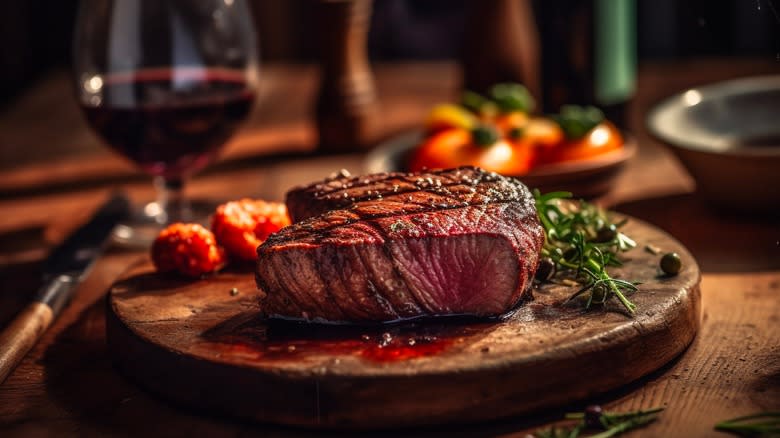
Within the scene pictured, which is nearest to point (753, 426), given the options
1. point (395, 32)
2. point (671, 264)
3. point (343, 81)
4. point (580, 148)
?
point (671, 264)

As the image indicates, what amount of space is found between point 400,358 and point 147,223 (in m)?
1.59

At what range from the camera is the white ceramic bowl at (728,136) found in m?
2.63

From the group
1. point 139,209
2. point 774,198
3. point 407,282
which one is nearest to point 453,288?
point 407,282

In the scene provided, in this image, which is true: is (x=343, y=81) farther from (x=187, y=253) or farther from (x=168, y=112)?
(x=187, y=253)

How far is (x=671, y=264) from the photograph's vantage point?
2.04 m

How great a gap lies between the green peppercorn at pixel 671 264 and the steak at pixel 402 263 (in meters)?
0.31

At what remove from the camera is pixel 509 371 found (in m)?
1.65

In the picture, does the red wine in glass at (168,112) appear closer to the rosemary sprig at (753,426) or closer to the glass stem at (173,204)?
the glass stem at (173,204)

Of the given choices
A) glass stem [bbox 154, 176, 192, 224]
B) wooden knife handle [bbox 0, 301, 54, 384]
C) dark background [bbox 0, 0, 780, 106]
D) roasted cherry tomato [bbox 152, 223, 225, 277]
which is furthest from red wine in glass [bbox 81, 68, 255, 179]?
dark background [bbox 0, 0, 780, 106]

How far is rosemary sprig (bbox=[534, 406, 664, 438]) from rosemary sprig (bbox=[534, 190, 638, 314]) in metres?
0.25

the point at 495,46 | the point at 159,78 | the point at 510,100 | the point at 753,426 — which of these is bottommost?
the point at 753,426

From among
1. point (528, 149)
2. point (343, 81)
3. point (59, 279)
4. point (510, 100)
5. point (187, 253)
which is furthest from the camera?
point (343, 81)

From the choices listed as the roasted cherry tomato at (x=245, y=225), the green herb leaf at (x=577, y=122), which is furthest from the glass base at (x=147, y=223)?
the green herb leaf at (x=577, y=122)

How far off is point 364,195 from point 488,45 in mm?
1926
